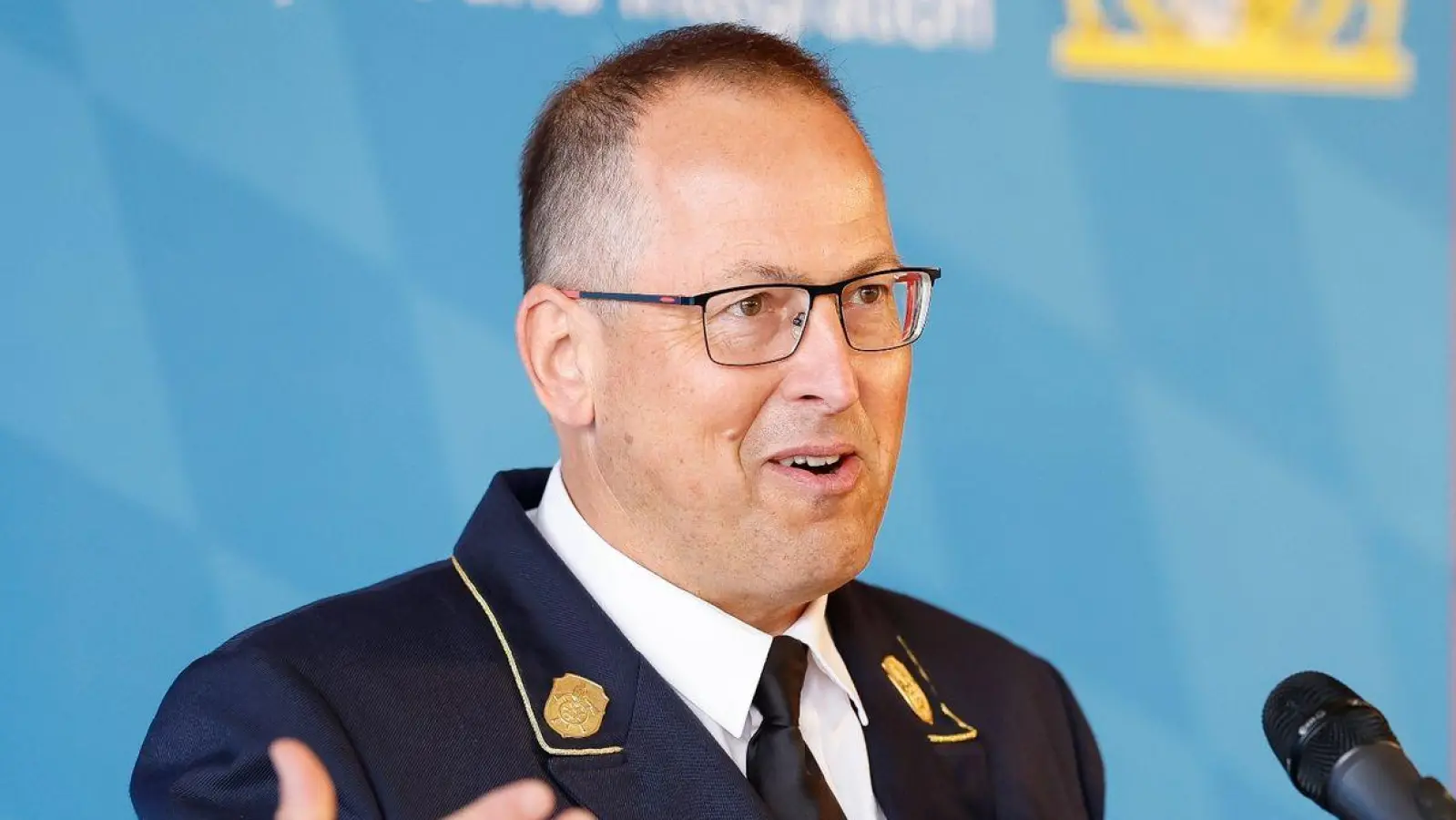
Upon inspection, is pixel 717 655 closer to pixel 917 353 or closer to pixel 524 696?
pixel 524 696

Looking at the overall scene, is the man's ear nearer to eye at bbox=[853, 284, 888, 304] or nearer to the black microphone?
eye at bbox=[853, 284, 888, 304]

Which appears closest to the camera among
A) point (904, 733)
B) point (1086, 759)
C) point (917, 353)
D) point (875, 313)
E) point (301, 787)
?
point (301, 787)

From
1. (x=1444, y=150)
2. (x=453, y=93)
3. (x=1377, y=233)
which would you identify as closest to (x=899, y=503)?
(x=453, y=93)

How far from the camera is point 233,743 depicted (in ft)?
5.93

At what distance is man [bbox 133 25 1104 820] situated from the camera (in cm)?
193

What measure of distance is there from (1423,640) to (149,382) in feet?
8.88

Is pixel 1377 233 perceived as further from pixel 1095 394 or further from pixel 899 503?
pixel 899 503

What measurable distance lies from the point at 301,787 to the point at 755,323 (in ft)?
2.71

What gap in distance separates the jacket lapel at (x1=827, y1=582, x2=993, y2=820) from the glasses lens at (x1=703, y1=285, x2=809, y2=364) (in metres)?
0.53

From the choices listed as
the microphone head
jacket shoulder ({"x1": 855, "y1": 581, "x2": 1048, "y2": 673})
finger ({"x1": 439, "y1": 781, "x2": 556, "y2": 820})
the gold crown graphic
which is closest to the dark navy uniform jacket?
jacket shoulder ({"x1": 855, "y1": 581, "x2": 1048, "y2": 673})

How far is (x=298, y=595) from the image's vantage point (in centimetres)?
256

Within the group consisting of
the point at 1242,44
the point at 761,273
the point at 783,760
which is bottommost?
the point at 783,760

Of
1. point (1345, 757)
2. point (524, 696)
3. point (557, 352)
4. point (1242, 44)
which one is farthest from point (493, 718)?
point (1242, 44)

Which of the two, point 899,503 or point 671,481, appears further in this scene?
point 899,503
